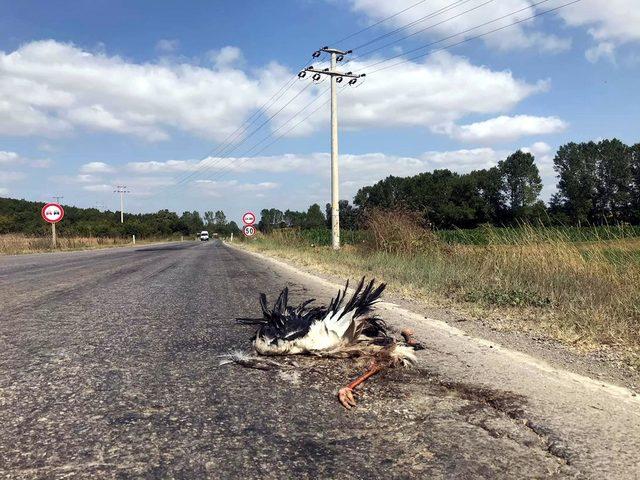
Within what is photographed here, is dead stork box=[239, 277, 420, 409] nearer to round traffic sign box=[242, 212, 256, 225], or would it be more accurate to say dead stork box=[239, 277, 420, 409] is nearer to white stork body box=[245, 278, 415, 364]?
white stork body box=[245, 278, 415, 364]

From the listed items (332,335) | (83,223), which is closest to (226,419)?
(332,335)

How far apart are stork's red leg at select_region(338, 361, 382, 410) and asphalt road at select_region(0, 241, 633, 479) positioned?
0.23 feet

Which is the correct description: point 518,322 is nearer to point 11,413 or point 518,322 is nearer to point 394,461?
point 394,461

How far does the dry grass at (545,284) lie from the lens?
528 centimetres

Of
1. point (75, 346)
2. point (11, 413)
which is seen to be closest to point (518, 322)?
point (75, 346)

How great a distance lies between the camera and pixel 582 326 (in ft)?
17.3

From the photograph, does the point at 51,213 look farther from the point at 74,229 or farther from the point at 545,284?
the point at 74,229

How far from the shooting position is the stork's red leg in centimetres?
297

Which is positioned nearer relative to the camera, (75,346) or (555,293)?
(75,346)

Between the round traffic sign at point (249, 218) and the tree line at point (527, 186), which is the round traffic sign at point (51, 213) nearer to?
the round traffic sign at point (249, 218)

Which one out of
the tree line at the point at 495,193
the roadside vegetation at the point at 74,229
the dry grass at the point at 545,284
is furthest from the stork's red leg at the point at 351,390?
the tree line at the point at 495,193

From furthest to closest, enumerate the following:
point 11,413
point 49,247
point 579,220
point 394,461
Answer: point 49,247 < point 579,220 < point 11,413 < point 394,461

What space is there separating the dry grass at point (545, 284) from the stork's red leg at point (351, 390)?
240 centimetres

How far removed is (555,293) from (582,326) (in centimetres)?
187
